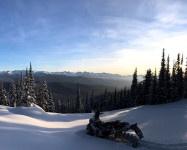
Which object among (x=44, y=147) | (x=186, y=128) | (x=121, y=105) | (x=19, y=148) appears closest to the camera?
(x=19, y=148)

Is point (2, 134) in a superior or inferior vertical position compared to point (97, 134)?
superior

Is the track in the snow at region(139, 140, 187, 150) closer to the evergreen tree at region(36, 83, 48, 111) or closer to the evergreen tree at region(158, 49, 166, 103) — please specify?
the evergreen tree at region(158, 49, 166, 103)

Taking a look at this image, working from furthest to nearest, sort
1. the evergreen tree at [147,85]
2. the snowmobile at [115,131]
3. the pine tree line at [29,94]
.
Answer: the evergreen tree at [147,85] < the pine tree line at [29,94] < the snowmobile at [115,131]

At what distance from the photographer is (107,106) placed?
6556 centimetres

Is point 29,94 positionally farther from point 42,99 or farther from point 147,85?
point 147,85

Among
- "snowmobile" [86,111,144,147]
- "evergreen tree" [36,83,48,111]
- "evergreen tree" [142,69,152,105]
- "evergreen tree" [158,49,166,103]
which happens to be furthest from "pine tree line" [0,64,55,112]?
"evergreen tree" [158,49,166,103]

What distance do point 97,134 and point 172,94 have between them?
3616 cm

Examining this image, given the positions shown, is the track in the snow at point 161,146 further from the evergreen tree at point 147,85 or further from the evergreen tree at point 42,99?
the evergreen tree at point 42,99

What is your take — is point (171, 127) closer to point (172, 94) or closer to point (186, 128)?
point (186, 128)

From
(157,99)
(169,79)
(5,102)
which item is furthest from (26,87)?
(169,79)

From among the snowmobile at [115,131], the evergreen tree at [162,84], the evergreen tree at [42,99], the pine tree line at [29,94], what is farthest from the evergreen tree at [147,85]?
the snowmobile at [115,131]

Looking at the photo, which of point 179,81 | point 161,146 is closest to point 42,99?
point 161,146

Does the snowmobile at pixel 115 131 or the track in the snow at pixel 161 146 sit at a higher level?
the snowmobile at pixel 115 131

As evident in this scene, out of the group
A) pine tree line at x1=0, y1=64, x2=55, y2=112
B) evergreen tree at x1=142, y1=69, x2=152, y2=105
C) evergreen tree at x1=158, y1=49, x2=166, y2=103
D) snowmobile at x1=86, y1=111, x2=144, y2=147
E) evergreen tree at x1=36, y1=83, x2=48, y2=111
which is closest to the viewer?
snowmobile at x1=86, y1=111, x2=144, y2=147
